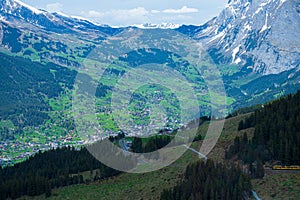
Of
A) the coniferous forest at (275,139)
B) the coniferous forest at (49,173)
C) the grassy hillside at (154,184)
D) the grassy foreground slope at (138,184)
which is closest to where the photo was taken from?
the grassy hillside at (154,184)

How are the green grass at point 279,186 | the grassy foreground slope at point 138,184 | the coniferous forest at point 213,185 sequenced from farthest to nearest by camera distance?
the grassy foreground slope at point 138,184 → the coniferous forest at point 213,185 → the green grass at point 279,186

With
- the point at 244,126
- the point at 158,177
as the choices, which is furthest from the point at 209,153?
the point at 244,126

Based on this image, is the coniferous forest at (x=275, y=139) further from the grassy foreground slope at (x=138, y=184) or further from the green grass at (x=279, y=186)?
the grassy foreground slope at (x=138, y=184)

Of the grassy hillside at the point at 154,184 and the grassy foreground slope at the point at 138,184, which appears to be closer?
the grassy hillside at the point at 154,184

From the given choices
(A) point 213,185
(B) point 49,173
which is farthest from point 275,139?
(B) point 49,173

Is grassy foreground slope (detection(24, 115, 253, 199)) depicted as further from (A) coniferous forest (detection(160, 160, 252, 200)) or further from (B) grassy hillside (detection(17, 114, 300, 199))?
(A) coniferous forest (detection(160, 160, 252, 200))

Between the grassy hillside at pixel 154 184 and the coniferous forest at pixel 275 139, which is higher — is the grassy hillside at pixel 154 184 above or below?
below

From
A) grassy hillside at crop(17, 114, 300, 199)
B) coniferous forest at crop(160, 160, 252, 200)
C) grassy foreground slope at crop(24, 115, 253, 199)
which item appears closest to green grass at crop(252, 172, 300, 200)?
grassy hillside at crop(17, 114, 300, 199)

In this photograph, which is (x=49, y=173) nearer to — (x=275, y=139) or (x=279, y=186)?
(x=275, y=139)

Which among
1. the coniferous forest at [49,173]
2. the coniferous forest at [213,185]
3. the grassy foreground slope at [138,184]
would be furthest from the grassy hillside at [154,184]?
the coniferous forest at [49,173]
